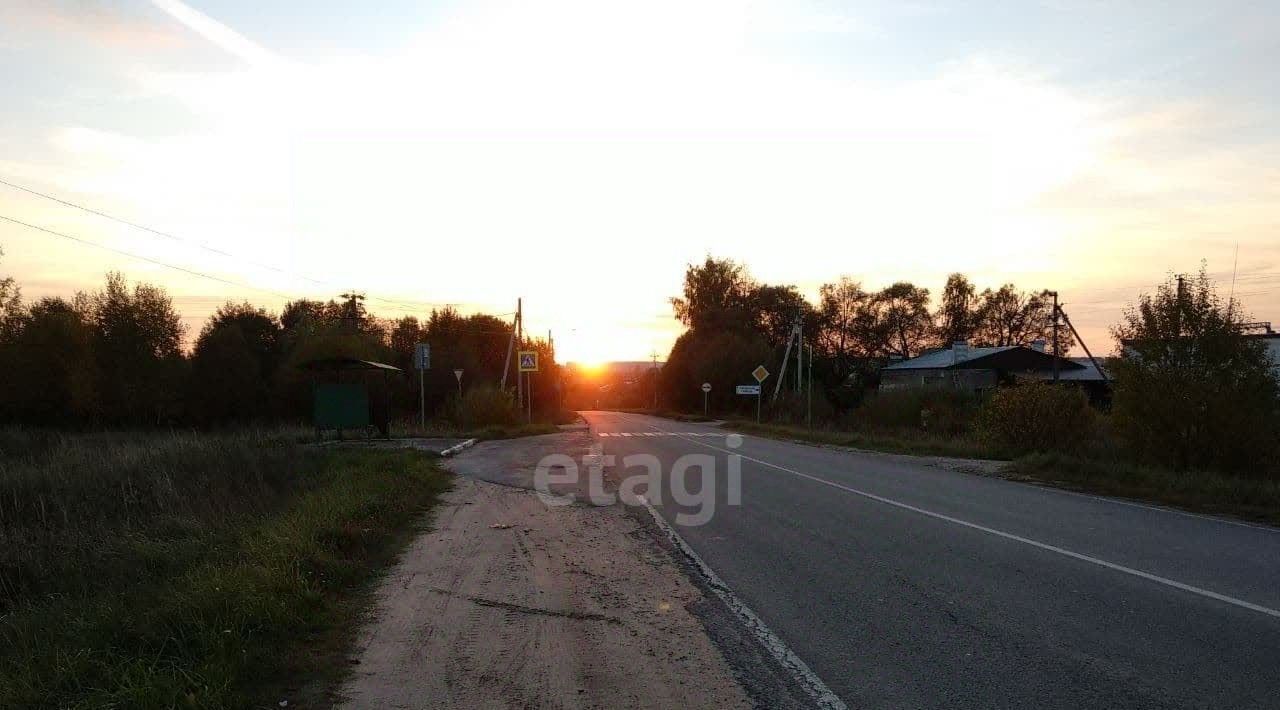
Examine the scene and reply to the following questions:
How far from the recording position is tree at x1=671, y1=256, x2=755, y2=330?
8131 cm

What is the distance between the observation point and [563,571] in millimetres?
8125

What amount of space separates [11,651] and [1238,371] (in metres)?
19.9

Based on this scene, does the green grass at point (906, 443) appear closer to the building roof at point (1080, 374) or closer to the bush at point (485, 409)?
the bush at point (485, 409)

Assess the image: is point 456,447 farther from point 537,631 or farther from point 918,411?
point 918,411

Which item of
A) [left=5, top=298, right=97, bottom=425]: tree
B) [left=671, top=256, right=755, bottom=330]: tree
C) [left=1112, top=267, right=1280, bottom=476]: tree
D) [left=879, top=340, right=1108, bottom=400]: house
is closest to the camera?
[left=1112, top=267, right=1280, bottom=476]: tree

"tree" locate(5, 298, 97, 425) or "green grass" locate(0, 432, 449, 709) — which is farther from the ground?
"tree" locate(5, 298, 97, 425)

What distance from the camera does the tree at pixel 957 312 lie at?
8644cm

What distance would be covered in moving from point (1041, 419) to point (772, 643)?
65.1ft

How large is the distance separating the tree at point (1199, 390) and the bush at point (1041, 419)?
4.06 metres

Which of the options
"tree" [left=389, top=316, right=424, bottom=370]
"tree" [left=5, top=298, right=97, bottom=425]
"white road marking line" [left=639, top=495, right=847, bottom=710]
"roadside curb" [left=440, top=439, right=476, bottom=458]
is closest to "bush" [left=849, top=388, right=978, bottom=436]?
"roadside curb" [left=440, top=439, right=476, bottom=458]

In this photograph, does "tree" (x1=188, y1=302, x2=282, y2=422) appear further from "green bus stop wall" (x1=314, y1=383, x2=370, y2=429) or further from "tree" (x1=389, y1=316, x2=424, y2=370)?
"green bus stop wall" (x1=314, y1=383, x2=370, y2=429)

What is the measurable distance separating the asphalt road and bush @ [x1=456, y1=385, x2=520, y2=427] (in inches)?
1042

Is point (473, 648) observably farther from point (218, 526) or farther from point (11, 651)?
point (218, 526)

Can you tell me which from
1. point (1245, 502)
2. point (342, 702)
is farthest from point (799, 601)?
point (1245, 502)
